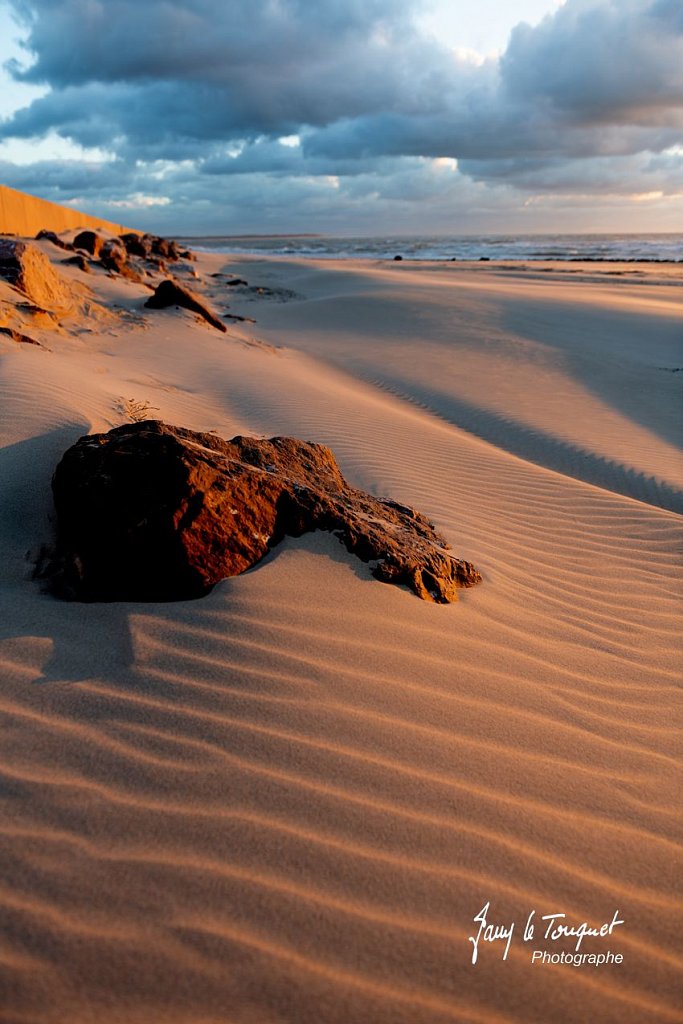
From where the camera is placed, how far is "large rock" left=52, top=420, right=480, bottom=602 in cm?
265

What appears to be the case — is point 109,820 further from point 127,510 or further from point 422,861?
point 127,510

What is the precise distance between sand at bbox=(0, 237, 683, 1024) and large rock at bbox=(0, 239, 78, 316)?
526cm

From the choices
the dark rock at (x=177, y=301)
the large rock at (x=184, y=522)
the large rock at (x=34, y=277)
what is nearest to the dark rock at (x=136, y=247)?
the dark rock at (x=177, y=301)

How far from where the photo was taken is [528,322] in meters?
13.5

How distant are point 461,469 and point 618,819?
3852mm

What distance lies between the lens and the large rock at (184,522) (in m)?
2.65

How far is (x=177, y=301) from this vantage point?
11.5 meters

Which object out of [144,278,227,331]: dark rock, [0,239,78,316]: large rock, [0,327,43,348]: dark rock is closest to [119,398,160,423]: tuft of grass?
[0,327,43,348]: dark rock

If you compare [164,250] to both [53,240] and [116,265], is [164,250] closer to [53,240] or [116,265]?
[53,240]

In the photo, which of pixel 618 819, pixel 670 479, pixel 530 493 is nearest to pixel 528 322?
pixel 670 479

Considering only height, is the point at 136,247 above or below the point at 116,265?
above

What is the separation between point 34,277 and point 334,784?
933 cm

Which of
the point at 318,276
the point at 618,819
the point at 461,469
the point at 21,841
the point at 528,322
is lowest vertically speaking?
the point at 618,819

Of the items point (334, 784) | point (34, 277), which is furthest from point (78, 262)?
point (334, 784)
